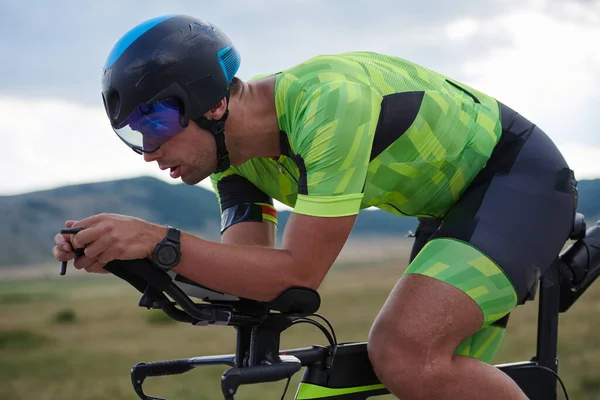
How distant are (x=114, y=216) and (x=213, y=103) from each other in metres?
0.51

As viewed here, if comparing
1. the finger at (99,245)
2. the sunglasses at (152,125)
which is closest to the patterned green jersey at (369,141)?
the sunglasses at (152,125)

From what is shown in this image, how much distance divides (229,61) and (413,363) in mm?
1098

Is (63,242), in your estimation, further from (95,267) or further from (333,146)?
(333,146)

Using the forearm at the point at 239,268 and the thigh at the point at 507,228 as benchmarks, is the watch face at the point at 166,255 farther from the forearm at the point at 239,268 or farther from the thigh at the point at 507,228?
the thigh at the point at 507,228

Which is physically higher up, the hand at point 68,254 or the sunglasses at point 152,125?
the sunglasses at point 152,125

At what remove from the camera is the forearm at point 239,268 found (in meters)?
2.40

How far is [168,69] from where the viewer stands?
2.54m

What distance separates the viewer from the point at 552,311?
307cm

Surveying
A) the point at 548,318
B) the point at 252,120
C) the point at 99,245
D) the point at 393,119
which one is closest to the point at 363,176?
the point at 393,119

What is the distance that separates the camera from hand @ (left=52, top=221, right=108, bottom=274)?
2.34 metres

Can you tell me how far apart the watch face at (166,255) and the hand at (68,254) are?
0.54 feet

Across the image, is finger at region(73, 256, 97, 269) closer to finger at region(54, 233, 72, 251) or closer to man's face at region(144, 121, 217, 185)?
finger at region(54, 233, 72, 251)

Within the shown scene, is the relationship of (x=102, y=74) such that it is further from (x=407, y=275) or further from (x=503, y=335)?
(x=503, y=335)

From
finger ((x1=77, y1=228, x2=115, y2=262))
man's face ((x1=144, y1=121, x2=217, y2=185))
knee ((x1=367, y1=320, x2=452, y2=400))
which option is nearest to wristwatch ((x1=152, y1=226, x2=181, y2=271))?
finger ((x1=77, y1=228, x2=115, y2=262))
